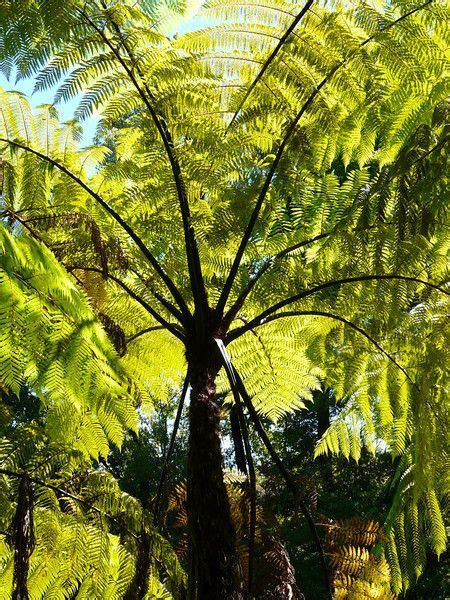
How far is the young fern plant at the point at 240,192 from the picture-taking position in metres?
1.73

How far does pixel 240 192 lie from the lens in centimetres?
220

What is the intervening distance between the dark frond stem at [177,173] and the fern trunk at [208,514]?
29cm

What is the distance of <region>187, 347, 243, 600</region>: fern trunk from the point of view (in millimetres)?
1448

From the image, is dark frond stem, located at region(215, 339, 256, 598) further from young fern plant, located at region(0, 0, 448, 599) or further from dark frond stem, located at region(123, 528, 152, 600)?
dark frond stem, located at region(123, 528, 152, 600)

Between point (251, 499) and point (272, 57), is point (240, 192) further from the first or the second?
point (251, 499)

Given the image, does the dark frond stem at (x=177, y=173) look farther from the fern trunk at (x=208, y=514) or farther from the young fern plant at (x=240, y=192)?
the fern trunk at (x=208, y=514)

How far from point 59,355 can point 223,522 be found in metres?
0.67

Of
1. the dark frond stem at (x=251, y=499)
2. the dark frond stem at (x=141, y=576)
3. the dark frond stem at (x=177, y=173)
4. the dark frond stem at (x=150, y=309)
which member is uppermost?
the dark frond stem at (x=177, y=173)

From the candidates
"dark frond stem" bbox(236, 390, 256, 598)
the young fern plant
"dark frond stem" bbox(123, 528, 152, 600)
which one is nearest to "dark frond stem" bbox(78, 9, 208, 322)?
the young fern plant

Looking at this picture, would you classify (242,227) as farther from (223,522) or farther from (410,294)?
(223,522)

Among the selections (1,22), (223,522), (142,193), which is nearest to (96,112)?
(142,193)

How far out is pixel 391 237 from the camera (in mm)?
1967

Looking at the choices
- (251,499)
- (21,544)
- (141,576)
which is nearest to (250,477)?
(251,499)

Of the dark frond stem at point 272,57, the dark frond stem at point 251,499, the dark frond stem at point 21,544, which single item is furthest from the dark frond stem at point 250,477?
the dark frond stem at point 272,57
